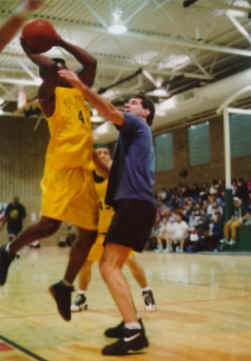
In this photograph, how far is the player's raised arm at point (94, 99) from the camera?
277cm

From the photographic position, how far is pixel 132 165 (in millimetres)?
3117

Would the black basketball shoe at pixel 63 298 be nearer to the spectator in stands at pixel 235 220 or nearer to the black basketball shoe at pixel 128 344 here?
the black basketball shoe at pixel 128 344

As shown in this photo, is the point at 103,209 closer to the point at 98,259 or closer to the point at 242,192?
the point at 98,259

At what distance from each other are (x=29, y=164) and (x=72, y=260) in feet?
65.9

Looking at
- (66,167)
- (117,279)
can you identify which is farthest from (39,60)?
(117,279)

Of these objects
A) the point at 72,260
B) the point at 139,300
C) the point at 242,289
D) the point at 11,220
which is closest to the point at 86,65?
the point at 72,260

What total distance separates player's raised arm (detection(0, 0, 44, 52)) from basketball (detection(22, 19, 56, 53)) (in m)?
1.56

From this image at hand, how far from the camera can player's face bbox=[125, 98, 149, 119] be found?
344 centimetres

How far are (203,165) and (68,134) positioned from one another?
16626mm

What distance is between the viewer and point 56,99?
3.18m

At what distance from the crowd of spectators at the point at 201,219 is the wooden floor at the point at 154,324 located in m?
7.82

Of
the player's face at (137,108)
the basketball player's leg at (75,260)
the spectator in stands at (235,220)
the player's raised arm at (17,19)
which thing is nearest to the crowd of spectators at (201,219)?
the spectator in stands at (235,220)

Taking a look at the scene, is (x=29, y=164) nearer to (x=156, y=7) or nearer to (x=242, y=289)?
(x=156, y=7)

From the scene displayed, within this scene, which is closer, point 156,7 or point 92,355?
point 92,355
